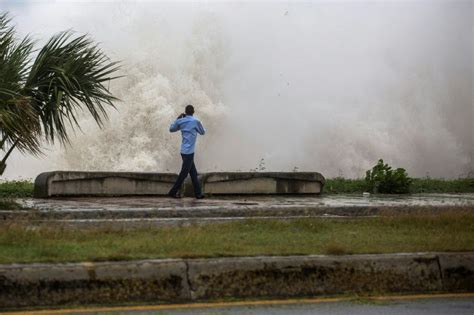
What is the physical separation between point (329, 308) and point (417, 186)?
1225 cm

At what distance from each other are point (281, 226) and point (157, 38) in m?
23.4

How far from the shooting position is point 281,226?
31.6 feet

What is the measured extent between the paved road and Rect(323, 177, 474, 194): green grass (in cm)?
1000

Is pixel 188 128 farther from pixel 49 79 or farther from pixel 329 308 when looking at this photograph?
pixel 329 308

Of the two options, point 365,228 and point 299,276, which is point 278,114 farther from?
point 299,276

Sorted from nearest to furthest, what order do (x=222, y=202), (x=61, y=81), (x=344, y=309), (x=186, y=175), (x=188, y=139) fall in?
(x=344, y=309)
(x=61, y=81)
(x=222, y=202)
(x=186, y=175)
(x=188, y=139)

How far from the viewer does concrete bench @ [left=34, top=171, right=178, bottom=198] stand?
13719 millimetres

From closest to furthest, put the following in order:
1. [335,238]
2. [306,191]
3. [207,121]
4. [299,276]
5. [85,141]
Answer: [299,276] → [335,238] → [306,191] → [85,141] → [207,121]

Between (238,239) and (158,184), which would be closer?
(238,239)

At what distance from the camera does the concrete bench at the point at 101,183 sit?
1372 centimetres

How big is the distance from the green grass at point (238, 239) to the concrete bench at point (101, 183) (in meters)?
4.79

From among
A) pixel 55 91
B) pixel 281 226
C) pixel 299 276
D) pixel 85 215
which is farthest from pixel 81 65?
pixel 299 276

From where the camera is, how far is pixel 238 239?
8.45m

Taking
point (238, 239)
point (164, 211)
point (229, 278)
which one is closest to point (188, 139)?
point (164, 211)
